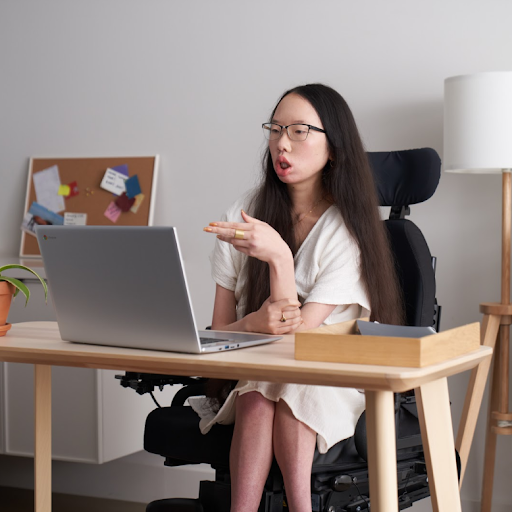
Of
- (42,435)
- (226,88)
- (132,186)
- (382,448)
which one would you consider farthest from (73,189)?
(382,448)

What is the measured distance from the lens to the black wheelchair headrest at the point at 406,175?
75.6 inches

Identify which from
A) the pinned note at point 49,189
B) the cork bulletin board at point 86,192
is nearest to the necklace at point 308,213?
the cork bulletin board at point 86,192

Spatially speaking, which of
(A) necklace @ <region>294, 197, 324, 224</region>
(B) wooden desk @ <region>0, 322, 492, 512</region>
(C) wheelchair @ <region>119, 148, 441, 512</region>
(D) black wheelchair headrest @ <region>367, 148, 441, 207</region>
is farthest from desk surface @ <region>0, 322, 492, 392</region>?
(D) black wheelchair headrest @ <region>367, 148, 441, 207</region>

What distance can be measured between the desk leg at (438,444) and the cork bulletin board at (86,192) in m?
1.98

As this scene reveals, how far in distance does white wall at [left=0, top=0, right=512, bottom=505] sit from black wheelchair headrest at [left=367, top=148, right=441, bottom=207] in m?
0.76

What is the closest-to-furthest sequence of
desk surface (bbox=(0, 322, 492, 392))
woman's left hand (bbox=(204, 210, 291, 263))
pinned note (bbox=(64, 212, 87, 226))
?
desk surface (bbox=(0, 322, 492, 392))
woman's left hand (bbox=(204, 210, 291, 263))
pinned note (bbox=(64, 212, 87, 226))

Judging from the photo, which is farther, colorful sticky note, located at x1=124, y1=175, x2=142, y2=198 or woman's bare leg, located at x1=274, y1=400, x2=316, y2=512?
colorful sticky note, located at x1=124, y1=175, x2=142, y2=198

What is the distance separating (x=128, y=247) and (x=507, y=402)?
5.33 ft

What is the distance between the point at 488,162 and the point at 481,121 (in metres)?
0.12

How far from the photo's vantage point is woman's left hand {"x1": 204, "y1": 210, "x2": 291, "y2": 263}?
1339mm

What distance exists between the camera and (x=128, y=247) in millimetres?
1219

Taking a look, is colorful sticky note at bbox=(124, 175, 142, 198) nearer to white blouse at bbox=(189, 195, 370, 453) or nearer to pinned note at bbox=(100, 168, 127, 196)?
pinned note at bbox=(100, 168, 127, 196)

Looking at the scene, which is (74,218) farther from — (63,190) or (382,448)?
(382,448)

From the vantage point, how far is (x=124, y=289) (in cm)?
126
